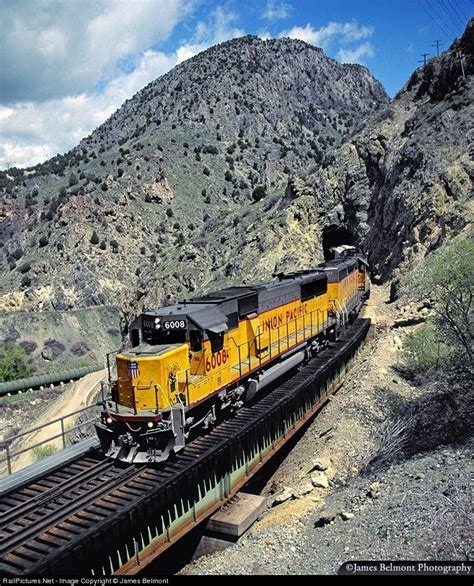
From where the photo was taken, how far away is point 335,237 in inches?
1882

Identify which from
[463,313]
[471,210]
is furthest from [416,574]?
[471,210]

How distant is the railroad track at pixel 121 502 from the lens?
29.4 feet

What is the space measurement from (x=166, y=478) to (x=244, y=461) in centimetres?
336

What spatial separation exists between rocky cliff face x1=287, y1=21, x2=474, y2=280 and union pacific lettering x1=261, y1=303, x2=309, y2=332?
1545cm

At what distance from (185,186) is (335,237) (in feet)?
136

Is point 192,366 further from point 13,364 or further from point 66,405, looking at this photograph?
point 13,364

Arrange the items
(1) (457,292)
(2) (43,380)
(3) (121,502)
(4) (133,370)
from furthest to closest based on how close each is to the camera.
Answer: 1. (2) (43,380)
2. (1) (457,292)
3. (4) (133,370)
4. (3) (121,502)

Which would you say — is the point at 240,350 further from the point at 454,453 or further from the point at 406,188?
the point at 406,188

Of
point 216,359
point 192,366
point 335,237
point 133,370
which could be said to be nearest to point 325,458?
point 216,359

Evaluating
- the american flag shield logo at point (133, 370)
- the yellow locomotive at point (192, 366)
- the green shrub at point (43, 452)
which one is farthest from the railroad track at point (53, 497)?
the green shrub at point (43, 452)

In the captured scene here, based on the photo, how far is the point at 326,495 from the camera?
1249cm

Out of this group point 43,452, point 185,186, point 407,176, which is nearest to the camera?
point 43,452

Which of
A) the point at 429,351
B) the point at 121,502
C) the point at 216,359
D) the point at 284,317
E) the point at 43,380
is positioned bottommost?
the point at 43,380

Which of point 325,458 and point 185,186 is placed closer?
point 325,458
